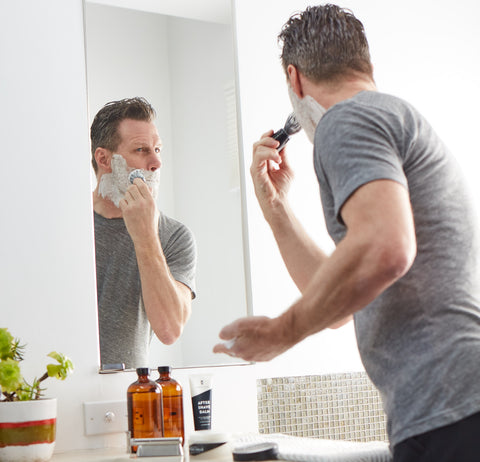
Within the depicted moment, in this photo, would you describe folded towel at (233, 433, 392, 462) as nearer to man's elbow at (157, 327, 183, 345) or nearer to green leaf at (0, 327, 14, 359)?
man's elbow at (157, 327, 183, 345)

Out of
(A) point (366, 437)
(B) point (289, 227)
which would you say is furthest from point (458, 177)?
(A) point (366, 437)

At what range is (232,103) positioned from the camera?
1654 mm

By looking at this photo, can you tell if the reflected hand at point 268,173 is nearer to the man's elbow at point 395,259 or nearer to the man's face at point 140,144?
the man's face at point 140,144

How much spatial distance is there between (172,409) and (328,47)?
76 cm

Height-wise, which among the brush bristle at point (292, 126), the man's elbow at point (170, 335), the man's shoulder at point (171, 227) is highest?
the brush bristle at point (292, 126)

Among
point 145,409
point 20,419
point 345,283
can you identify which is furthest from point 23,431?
point 345,283

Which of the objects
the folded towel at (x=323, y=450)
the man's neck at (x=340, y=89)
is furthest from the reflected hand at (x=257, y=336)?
the man's neck at (x=340, y=89)

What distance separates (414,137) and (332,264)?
0.23 m

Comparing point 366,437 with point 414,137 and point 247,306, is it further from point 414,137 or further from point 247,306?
point 414,137

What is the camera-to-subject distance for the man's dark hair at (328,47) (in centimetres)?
111

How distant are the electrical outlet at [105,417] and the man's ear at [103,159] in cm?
50

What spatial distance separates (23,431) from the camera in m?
1.15

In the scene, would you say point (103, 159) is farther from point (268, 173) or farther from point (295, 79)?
point (295, 79)

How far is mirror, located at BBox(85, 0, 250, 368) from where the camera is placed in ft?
4.93
